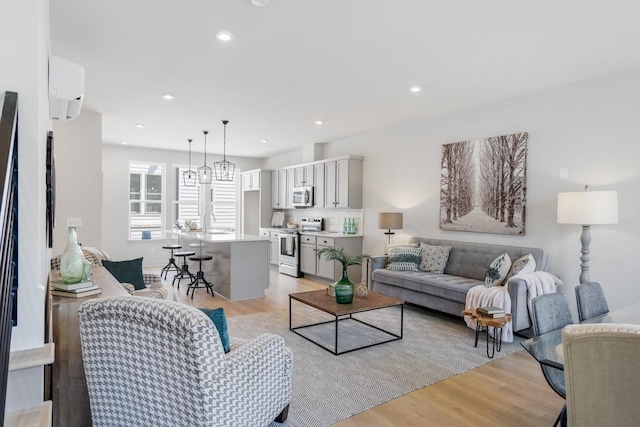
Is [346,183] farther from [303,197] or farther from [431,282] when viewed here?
[431,282]

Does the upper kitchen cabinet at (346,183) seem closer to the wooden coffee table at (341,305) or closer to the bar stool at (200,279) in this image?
the bar stool at (200,279)

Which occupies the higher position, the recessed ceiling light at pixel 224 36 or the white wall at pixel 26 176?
the recessed ceiling light at pixel 224 36

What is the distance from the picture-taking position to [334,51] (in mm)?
3260

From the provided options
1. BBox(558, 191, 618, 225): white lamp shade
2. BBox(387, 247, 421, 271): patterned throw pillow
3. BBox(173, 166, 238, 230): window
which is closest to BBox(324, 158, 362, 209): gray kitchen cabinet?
BBox(387, 247, 421, 271): patterned throw pillow

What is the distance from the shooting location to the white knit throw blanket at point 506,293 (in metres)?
3.70

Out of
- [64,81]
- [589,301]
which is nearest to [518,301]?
[589,301]

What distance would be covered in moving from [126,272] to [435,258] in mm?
3674

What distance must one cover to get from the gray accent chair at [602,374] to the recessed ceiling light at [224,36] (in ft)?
9.46

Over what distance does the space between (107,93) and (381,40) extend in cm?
334

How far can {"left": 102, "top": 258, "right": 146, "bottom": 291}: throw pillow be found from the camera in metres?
3.71

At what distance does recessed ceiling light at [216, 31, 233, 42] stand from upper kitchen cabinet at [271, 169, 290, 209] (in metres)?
5.43

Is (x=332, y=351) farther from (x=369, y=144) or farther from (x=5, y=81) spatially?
(x=369, y=144)

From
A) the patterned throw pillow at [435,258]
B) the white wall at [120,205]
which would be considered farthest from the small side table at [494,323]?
the white wall at [120,205]

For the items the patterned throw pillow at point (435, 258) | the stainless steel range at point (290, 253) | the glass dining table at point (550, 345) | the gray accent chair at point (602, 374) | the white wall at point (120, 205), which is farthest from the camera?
the white wall at point (120, 205)
